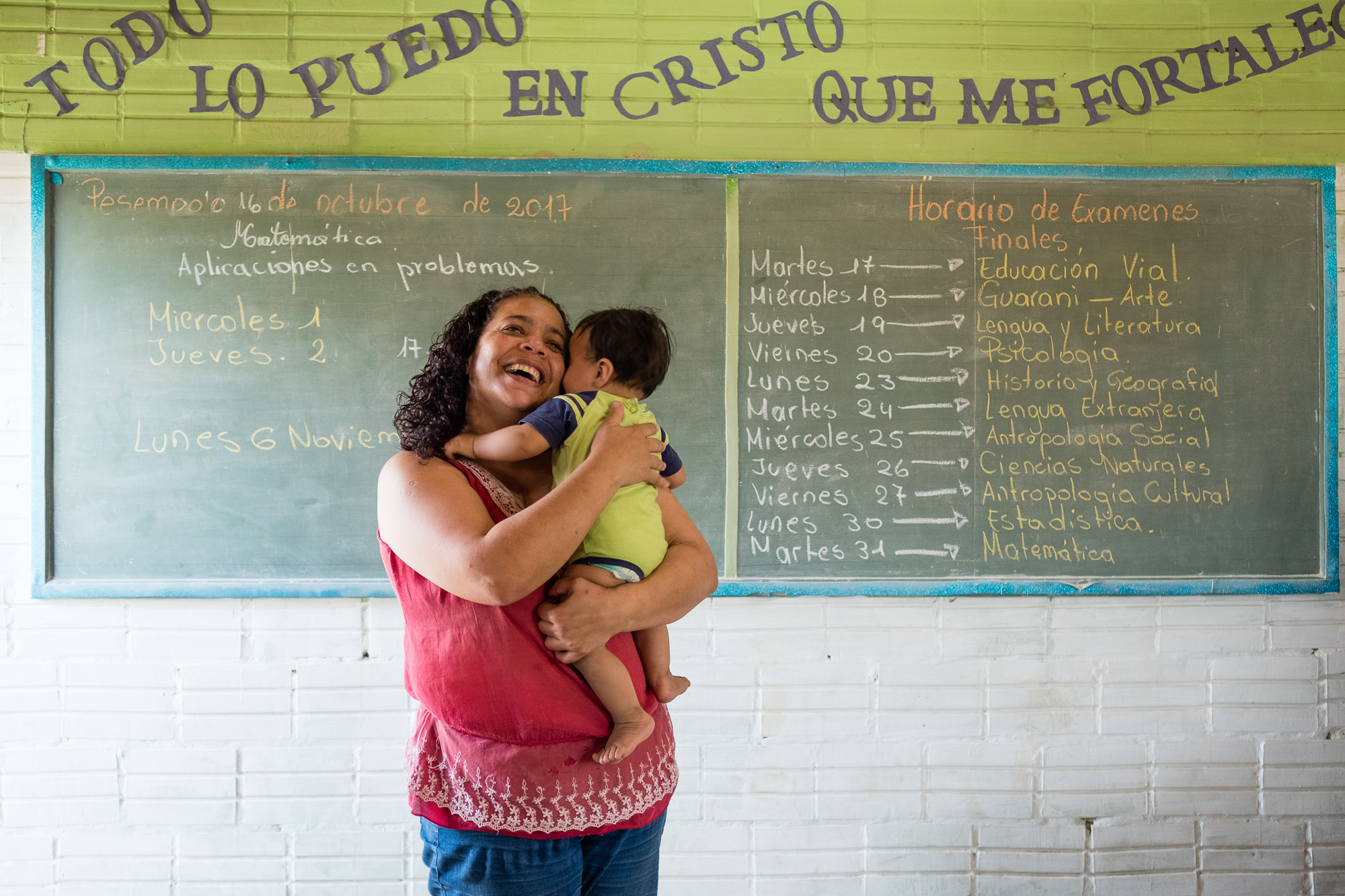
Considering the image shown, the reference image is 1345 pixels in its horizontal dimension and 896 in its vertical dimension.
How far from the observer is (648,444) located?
1297 millimetres

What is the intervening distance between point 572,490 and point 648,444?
7.8 inches

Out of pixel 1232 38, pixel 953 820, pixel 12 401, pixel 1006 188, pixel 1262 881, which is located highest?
pixel 1232 38

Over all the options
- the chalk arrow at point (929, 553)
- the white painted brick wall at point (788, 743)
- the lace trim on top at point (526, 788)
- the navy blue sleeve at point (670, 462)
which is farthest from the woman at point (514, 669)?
the chalk arrow at point (929, 553)

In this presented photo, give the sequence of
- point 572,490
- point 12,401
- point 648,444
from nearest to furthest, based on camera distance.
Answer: point 572,490
point 648,444
point 12,401

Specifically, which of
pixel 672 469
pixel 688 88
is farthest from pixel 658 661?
pixel 688 88

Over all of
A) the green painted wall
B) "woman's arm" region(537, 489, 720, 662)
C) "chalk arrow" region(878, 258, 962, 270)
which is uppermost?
the green painted wall

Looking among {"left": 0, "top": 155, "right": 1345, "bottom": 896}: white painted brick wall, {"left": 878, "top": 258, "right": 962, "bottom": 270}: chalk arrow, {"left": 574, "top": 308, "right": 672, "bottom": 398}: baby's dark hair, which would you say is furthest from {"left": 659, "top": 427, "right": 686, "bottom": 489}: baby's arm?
{"left": 878, "top": 258, "right": 962, "bottom": 270}: chalk arrow

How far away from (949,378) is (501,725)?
1.74 metres

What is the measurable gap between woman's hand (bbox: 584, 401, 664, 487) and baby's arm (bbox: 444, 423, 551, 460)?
10 centimetres

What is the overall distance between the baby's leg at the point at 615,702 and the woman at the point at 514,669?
2 centimetres

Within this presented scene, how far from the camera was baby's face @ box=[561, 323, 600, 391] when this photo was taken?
1.50m

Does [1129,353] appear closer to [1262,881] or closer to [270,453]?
[1262,881]

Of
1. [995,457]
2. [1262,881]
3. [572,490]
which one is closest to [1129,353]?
[995,457]

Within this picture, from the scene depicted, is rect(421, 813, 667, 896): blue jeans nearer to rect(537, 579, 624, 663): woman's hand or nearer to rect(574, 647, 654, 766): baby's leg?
rect(574, 647, 654, 766): baby's leg
